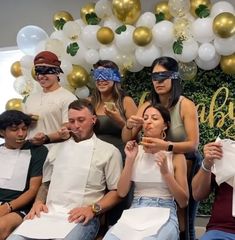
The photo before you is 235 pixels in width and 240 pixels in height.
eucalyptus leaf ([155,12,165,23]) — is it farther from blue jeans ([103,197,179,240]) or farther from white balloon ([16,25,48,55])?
blue jeans ([103,197,179,240])

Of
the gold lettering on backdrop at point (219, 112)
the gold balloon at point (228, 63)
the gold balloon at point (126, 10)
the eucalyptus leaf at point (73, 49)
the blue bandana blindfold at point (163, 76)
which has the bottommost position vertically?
the gold lettering on backdrop at point (219, 112)

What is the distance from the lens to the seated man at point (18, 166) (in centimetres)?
256

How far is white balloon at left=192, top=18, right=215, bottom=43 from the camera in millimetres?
3379

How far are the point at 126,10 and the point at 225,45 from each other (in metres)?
0.93

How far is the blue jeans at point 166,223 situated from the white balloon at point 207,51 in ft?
5.23

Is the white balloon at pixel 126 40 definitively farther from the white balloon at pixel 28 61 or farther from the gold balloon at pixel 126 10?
the white balloon at pixel 28 61

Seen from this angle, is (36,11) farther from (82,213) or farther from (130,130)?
(82,213)

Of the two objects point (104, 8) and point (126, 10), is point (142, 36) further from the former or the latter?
point (104, 8)

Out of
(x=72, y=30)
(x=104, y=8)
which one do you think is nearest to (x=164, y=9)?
(x=104, y=8)

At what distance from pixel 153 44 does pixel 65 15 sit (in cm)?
107

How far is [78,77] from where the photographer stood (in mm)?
3781

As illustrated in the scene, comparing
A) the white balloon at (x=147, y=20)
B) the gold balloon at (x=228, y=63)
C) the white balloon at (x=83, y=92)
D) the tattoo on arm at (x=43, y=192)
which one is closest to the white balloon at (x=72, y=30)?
the white balloon at (x=83, y=92)

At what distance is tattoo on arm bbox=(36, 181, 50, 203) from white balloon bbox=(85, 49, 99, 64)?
158 cm

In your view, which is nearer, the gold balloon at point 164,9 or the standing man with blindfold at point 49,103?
the standing man with blindfold at point 49,103
